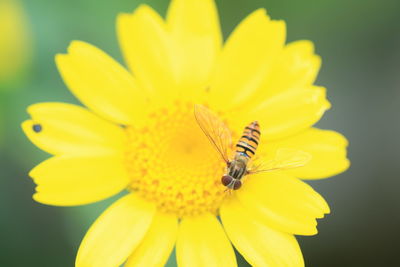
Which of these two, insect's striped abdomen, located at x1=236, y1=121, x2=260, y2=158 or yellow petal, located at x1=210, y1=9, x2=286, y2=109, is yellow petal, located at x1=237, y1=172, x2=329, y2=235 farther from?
yellow petal, located at x1=210, y1=9, x2=286, y2=109

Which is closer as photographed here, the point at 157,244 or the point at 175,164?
the point at 157,244

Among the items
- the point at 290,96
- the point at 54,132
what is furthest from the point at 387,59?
the point at 54,132

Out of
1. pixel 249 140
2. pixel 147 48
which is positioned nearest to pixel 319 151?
pixel 249 140

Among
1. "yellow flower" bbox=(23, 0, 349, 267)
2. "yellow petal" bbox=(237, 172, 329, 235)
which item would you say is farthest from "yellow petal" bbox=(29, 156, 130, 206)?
"yellow petal" bbox=(237, 172, 329, 235)

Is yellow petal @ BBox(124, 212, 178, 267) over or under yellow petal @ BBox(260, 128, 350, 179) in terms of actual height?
under

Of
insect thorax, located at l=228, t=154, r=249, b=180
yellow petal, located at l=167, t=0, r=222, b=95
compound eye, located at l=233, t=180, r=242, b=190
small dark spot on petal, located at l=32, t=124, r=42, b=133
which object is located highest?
yellow petal, located at l=167, t=0, r=222, b=95

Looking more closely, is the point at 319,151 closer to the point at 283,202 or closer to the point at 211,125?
the point at 283,202
